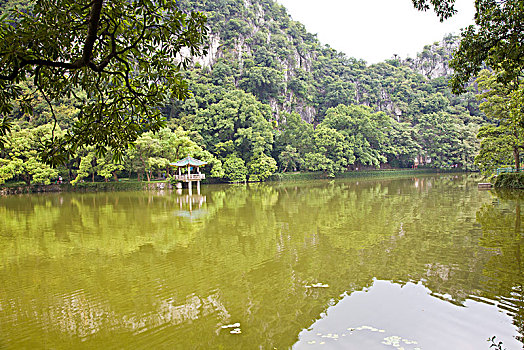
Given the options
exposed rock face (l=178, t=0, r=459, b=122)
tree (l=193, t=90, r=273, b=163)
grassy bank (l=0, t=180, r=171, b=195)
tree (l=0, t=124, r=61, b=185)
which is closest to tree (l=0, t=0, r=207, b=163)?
grassy bank (l=0, t=180, r=171, b=195)

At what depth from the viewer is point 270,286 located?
469 centimetres

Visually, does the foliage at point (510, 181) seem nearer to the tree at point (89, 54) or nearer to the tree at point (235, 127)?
the tree at point (89, 54)

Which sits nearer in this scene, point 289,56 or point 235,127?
point 235,127

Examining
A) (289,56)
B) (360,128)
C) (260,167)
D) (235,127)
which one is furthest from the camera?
(289,56)

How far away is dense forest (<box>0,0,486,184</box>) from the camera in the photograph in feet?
87.5

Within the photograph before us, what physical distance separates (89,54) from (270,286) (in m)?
3.51

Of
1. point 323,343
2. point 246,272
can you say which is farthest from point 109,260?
point 323,343

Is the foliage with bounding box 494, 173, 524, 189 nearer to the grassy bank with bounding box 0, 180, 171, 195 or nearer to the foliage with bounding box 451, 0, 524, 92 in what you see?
the foliage with bounding box 451, 0, 524, 92

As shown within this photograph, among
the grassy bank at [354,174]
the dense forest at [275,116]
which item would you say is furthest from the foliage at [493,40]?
the grassy bank at [354,174]

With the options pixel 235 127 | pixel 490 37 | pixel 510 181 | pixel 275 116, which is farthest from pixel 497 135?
pixel 275 116

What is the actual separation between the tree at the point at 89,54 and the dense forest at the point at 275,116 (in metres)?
19.5

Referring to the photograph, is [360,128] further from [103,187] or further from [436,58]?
[436,58]

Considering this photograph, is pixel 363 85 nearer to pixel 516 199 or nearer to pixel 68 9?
pixel 516 199

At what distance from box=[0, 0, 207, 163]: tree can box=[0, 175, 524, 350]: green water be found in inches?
79.3
